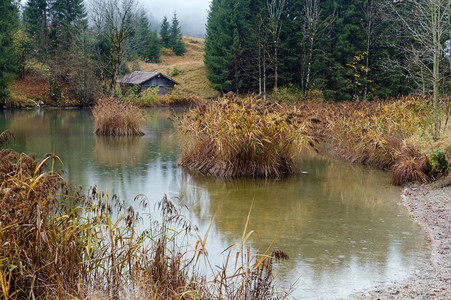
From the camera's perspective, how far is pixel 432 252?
5.55 meters

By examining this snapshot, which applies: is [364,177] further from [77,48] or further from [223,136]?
[77,48]

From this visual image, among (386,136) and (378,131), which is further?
(378,131)

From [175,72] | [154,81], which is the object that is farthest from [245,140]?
[175,72]

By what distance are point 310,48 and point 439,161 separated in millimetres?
28958

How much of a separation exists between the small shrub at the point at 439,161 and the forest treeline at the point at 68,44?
70.2ft

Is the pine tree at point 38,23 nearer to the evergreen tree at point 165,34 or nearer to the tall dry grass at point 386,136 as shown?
the evergreen tree at point 165,34

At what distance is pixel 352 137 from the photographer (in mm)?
12875

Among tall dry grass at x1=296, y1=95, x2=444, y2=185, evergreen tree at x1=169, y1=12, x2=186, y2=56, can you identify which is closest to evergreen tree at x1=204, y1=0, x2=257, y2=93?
tall dry grass at x1=296, y1=95, x2=444, y2=185

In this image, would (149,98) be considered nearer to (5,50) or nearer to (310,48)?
(5,50)

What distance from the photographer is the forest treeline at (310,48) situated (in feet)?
119

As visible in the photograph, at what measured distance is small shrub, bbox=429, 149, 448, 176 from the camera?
912cm

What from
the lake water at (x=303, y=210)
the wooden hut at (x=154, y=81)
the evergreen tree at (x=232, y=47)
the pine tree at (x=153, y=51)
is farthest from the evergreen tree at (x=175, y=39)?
the lake water at (x=303, y=210)

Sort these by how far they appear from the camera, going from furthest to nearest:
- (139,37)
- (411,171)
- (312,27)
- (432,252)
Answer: (139,37), (312,27), (411,171), (432,252)

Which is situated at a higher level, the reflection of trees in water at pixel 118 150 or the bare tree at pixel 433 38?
the bare tree at pixel 433 38
